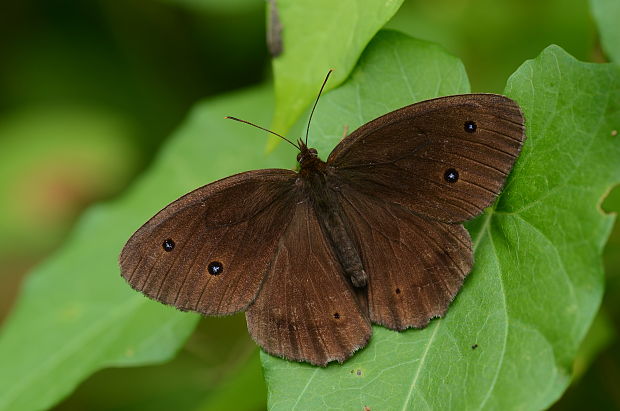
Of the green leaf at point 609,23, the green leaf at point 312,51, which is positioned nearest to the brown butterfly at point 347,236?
the green leaf at point 312,51

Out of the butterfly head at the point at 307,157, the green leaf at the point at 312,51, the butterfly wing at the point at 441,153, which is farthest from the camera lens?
the butterfly head at the point at 307,157

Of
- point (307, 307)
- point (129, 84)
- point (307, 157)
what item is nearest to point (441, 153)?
point (307, 157)

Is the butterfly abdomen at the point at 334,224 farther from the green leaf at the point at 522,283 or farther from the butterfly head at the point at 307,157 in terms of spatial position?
the green leaf at the point at 522,283

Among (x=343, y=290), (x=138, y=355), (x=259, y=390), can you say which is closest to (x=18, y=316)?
(x=138, y=355)

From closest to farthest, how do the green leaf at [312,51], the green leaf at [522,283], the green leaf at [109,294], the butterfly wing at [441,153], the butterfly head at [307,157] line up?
the green leaf at [522,283]
the butterfly wing at [441,153]
the green leaf at [312,51]
the butterfly head at [307,157]
the green leaf at [109,294]

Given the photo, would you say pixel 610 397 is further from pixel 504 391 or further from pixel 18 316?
pixel 18 316

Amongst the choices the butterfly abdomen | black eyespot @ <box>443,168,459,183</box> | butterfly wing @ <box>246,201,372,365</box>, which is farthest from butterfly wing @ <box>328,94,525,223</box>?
butterfly wing @ <box>246,201,372,365</box>
